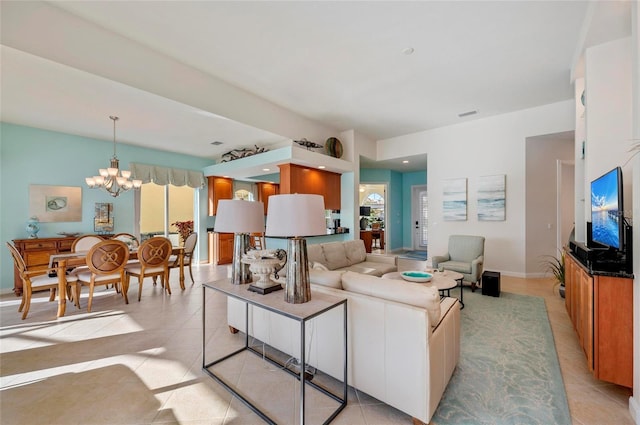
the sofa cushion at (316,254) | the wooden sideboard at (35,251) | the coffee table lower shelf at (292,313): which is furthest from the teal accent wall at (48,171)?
the coffee table lower shelf at (292,313)

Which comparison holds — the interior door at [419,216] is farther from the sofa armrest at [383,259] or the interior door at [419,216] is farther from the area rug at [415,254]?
the sofa armrest at [383,259]

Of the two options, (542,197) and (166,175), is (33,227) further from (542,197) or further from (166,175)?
(542,197)

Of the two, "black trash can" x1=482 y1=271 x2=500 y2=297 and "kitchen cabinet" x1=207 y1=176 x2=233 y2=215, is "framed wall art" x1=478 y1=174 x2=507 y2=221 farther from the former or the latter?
"kitchen cabinet" x1=207 y1=176 x2=233 y2=215

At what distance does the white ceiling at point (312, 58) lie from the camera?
8.52 feet

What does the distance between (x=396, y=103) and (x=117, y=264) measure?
520 cm

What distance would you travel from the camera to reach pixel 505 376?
204 cm

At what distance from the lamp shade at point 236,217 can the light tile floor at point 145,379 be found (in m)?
1.17

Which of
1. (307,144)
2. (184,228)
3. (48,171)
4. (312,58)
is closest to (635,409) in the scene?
(312,58)

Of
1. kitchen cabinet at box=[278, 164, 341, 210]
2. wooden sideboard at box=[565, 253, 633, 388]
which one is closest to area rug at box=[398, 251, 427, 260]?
kitchen cabinet at box=[278, 164, 341, 210]

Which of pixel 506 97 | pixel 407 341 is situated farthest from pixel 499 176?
pixel 407 341

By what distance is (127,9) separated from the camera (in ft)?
8.50

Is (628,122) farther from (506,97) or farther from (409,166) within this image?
(409,166)

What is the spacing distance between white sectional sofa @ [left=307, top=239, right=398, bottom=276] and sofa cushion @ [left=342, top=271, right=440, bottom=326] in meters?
1.76

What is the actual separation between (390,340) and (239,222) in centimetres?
139
